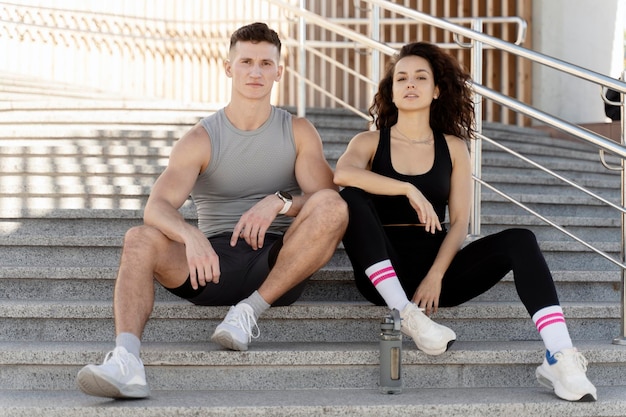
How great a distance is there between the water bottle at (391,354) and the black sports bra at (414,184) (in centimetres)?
47

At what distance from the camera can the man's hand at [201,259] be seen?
2.33m

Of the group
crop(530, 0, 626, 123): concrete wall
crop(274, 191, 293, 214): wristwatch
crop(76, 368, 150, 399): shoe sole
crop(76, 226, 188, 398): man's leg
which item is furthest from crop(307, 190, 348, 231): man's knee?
crop(530, 0, 626, 123): concrete wall

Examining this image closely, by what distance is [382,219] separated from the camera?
269 centimetres

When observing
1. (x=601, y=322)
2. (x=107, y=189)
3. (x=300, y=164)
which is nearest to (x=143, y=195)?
(x=107, y=189)

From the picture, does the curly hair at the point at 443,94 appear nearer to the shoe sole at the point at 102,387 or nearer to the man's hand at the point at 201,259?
the man's hand at the point at 201,259

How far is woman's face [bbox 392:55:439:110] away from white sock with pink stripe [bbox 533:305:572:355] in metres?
0.78

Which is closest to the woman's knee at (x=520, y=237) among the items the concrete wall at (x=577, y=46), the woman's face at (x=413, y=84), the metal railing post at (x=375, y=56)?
the woman's face at (x=413, y=84)

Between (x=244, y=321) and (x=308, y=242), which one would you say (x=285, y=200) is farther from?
(x=244, y=321)

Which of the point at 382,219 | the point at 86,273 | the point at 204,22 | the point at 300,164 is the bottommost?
the point at 86,273

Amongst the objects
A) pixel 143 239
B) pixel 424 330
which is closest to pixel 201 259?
pixel 143 239

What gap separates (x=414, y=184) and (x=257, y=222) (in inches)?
20.3

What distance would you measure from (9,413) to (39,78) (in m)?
5.08

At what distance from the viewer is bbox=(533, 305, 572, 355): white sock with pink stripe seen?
225 cm

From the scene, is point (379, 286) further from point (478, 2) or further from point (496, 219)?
point (478, 2)
